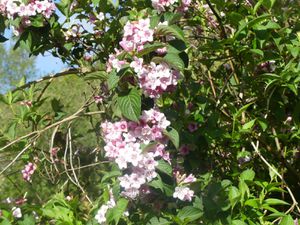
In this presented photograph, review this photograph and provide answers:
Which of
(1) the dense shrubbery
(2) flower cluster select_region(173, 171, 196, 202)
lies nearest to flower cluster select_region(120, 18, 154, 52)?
(1) the dense shrubbery

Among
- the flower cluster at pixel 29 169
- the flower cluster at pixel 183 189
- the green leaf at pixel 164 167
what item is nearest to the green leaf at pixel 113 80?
the green leaf at pixel 164 167

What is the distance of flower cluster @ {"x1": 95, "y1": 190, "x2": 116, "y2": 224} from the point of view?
6.72 ft

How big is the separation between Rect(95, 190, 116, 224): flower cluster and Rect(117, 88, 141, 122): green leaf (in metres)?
0.38

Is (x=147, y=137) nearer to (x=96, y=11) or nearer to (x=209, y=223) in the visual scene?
(x=209, y=223)

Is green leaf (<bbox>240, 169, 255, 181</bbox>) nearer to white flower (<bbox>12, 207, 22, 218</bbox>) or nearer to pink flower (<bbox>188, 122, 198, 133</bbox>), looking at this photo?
pink flower (<bbox>188, 122, 198, 133</bbox>)

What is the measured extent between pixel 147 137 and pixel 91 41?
1.03m

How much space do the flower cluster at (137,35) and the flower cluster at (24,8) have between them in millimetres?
700

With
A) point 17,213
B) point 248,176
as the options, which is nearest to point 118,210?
point 248,176

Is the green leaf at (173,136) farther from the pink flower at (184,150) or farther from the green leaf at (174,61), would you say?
the pink flower at (184,150)

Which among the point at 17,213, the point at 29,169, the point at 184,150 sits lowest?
the point at 29,169

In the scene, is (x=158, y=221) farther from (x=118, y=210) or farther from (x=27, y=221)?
(x=27, y=221)

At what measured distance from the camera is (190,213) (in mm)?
1992

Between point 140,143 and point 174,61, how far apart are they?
10.6 inches

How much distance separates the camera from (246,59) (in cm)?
247
